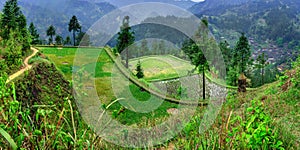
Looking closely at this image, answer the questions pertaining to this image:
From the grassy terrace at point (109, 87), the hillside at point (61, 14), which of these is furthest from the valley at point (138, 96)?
the hillside at point (61, 14)

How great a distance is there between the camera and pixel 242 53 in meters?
26.0

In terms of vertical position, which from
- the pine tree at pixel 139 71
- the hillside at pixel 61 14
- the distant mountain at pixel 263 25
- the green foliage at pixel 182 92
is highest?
the hillside at pixel 61 14

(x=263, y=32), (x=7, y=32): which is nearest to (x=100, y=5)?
(x=263, y=32)

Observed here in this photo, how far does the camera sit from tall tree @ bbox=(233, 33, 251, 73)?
25.2 metres

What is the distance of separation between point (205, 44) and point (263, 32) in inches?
4154

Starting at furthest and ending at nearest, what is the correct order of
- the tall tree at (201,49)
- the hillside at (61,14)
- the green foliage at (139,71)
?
the hillside at (61,14) → the green foliage at (139,71) → the tall tree at (201,49)

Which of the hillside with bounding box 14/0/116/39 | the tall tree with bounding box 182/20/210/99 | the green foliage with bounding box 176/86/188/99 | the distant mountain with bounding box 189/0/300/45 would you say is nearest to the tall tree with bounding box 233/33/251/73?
the tall tree with bounding box 182/20/210/99

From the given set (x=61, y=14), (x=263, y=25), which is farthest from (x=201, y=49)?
(x=61, y=14)

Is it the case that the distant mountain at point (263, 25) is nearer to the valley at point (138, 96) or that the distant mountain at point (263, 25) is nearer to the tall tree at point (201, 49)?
the tall tree at point (201, 49)

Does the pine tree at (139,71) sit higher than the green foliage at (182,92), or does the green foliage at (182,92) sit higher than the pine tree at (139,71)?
the pine tree at (139,71)

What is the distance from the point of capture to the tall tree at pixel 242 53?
993 inches

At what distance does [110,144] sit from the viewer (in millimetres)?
2715

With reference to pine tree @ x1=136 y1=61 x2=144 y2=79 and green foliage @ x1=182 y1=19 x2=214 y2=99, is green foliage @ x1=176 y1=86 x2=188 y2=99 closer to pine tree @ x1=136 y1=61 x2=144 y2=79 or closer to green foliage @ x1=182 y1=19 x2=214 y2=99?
green foliage @ x1=182 y1=19 x2=214 y2=99

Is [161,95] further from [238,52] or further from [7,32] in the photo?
[238,52]
